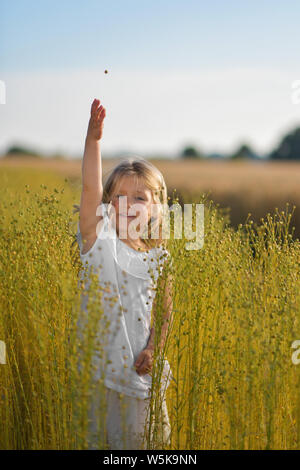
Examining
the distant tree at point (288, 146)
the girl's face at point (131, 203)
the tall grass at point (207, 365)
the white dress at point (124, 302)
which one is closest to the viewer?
the tall grass at point (207, 365)

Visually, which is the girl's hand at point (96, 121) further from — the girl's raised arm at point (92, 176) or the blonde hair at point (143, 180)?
the blonde hair at point (143, 180)

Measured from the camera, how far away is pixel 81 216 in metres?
1.97

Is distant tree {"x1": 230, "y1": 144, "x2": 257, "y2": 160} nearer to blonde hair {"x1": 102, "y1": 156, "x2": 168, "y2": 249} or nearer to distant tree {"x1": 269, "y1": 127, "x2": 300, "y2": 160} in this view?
distant tree {"x1": 269, "y1": 127, "x2": 300, "y2": 160}

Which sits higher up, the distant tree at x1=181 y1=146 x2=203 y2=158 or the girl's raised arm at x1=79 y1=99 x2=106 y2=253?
the distant tree at x1=181 y1=146 x2=203 y2=158

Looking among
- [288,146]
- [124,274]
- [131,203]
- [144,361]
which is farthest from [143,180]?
[288,146]

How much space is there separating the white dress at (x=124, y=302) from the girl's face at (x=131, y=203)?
45mm

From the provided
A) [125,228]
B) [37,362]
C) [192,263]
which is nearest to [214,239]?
[192,263]

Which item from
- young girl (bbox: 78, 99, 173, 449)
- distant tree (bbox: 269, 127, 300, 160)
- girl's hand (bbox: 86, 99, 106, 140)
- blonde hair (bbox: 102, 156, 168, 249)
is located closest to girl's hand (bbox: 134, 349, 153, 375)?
young girl (bbox: 78, 99, 173, 449)

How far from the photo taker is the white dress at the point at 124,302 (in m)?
1.89

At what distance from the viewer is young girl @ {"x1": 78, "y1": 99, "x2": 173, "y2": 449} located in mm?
1894

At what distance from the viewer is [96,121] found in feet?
6.42

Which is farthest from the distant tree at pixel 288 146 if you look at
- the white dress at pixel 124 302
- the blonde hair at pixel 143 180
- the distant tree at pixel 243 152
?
the white dress at pixel 124 302

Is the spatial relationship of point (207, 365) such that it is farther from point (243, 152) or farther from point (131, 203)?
point (243, 152)

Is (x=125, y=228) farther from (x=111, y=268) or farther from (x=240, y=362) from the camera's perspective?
(x=240, y=362)
